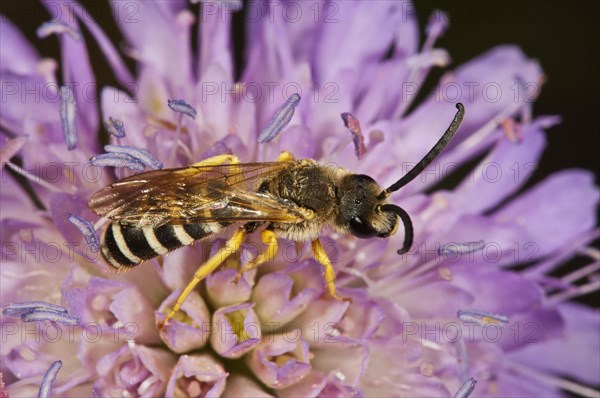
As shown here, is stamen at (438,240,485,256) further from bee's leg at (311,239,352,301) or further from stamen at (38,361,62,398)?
stamen at (38,361,62,398)

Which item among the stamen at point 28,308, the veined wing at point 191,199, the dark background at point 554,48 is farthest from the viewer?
the dark background at point 554,48

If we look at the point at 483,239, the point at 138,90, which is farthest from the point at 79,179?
the point at 483,239

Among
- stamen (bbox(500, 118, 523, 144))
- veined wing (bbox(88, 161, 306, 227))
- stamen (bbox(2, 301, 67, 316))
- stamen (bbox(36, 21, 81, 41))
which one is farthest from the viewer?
stamen (bbox(500, 118, 523, 144))

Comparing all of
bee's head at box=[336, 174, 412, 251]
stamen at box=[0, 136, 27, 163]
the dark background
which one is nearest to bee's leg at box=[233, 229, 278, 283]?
bee's head at box=[336, 174, 412, 251]

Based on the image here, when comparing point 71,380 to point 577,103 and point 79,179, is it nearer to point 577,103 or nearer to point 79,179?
point 79,179

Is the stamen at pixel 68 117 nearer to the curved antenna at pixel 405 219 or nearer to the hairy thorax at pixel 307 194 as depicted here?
the hairy thorax at pixel 307 194

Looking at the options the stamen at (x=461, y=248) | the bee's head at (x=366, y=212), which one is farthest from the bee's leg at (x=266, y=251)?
the stamen at (x=461, y=248)
